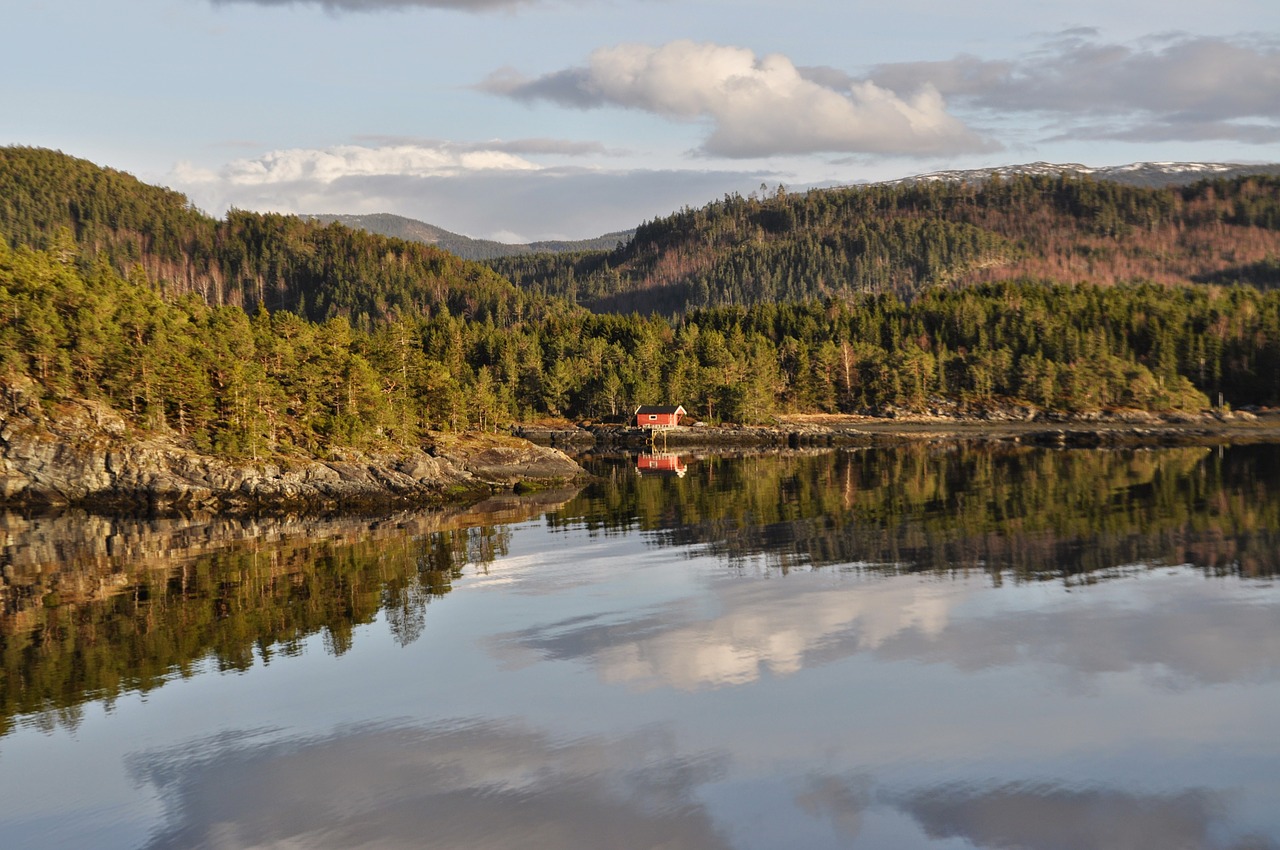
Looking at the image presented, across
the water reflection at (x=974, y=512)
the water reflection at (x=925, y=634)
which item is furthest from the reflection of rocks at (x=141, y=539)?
the water reflection at (x=925, y=634)

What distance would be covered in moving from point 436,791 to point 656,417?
137645 millimetres

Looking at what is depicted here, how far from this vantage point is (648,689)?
3023 centimetres

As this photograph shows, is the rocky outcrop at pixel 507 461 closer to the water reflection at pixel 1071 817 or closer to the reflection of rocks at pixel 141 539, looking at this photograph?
the reflection of rocks at pixel 141 539

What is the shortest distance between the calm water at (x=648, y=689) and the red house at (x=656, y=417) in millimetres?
100918

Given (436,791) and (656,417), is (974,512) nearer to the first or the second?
(436,791)

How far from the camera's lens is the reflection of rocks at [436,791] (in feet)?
69.4

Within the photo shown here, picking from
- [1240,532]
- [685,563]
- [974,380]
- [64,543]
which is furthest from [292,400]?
[974,380]

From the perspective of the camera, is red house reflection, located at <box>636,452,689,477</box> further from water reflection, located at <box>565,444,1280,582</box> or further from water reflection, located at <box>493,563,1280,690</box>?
water reflection, located at <box>493,563,1280,690</box>

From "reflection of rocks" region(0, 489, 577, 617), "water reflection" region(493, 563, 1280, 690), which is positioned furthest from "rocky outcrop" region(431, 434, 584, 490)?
"water reflection" region(493, 563, 1280, 690)

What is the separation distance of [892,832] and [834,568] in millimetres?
28007

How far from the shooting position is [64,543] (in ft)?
188

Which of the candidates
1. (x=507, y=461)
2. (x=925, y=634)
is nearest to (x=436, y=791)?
(x=925, y=634)

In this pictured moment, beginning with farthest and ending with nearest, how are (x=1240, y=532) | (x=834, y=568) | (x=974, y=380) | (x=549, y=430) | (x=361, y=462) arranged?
(x=974, y=380) < (x=549, y=430) < (x=361, y=462) < (x=1240, y=532) < (x=834, y=568)

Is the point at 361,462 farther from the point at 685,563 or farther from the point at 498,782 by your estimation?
the point at 498,782
